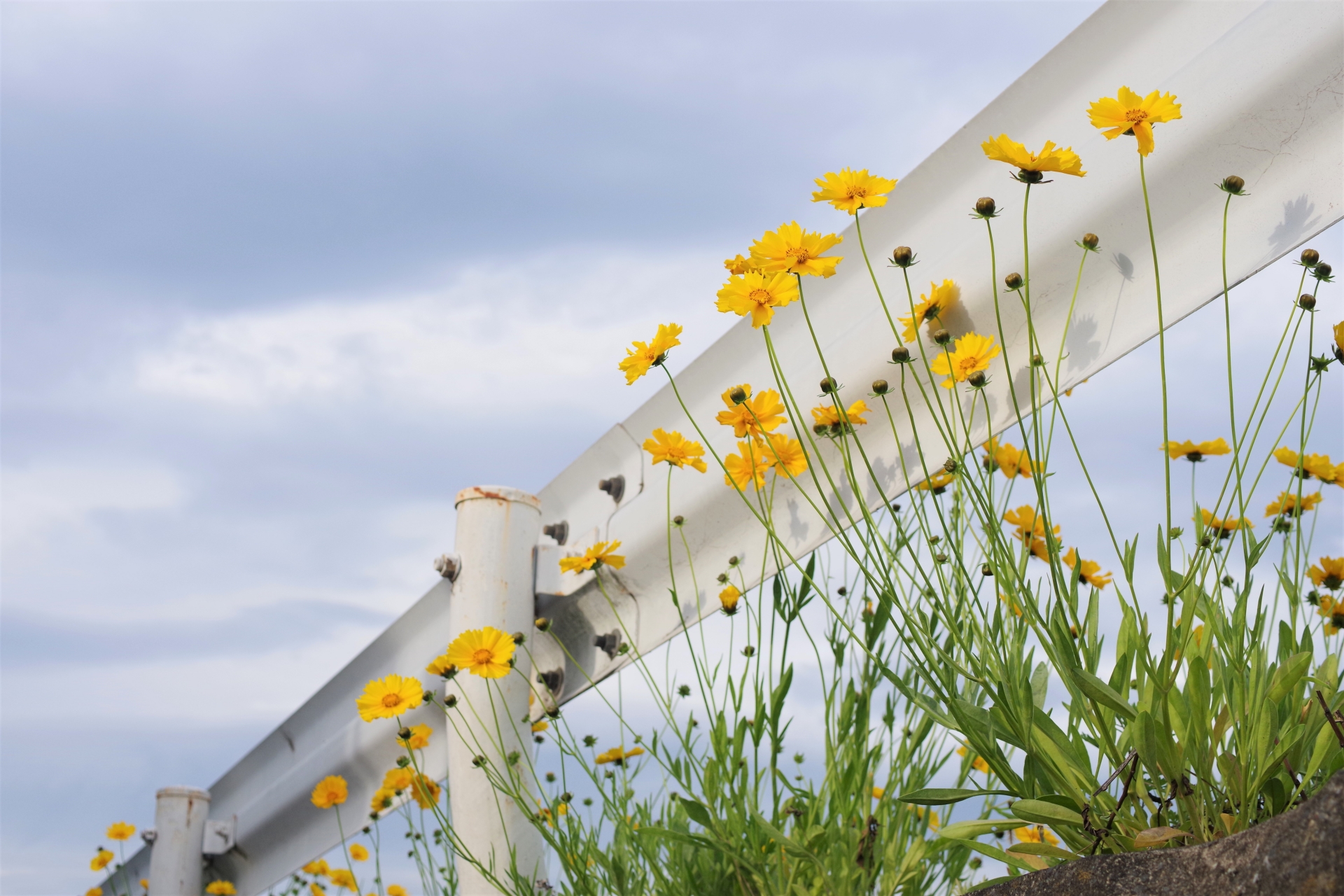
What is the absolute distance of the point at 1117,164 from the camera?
1.59m

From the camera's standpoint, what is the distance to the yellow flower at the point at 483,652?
1.92 m

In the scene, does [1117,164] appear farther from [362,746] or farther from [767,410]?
[362,746]

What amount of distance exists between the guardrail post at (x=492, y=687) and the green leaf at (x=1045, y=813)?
125cm

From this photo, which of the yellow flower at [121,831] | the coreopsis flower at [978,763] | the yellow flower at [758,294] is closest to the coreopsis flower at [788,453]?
the yellow flower at [758,294]

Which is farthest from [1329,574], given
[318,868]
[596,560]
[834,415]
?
[318,868]

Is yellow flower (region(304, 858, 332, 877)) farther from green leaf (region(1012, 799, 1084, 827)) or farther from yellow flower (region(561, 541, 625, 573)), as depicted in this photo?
green leaf (region(1012, 799, 1084, 827))

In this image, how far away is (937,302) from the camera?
1.73 m

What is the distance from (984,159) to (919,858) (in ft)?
3.66

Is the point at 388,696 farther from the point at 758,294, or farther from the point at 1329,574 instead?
the point at 1329,574

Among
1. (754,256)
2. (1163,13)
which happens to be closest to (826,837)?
(754,256)

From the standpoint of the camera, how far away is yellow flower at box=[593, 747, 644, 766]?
219cm

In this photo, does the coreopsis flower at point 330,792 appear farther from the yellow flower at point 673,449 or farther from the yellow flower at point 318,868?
the yellow flower at point 673,449

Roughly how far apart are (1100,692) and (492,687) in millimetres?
1479

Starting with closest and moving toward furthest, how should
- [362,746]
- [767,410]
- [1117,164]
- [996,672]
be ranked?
[996,672] → [1117,164] → [767,410] → [362,746]
